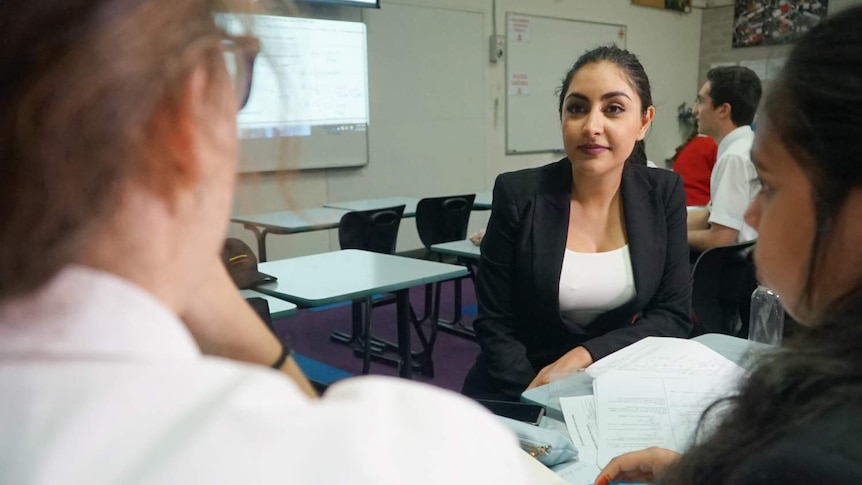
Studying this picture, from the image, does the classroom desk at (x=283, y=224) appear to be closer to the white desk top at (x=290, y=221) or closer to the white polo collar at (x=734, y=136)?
the white desk top at (x=290, y=221)

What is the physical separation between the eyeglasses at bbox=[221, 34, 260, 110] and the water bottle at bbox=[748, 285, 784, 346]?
160cm

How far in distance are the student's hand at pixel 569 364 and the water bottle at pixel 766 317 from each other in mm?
473

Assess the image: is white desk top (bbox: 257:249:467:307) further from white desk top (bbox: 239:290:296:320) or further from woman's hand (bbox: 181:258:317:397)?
woman's hand (bbox: 181:258:317:397)

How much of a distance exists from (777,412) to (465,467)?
1.59ft

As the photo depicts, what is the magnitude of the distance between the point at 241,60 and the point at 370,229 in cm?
334

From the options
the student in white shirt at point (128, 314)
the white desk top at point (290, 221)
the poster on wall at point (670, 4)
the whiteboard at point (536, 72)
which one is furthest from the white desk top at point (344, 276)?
the poster on wall at point (670, 4)

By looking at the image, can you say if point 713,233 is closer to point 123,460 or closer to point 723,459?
→ point 723,459

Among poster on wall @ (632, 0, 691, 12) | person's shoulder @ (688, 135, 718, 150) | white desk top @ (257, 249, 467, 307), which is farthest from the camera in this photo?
poster on wall @ (632, 0, 691, 12)

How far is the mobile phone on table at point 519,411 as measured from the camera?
123 centimetres

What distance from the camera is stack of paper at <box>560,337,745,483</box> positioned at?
43.9 inches

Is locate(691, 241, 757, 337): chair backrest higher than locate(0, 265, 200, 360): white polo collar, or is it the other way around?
locate(0, 265, 200, 360): white polo collar

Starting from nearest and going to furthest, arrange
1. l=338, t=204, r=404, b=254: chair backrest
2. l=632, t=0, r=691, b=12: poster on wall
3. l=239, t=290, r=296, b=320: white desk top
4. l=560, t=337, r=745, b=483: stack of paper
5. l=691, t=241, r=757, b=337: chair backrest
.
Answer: l=560, t=337, r=745, b=483: stack of paper → l=239, t=290, r=296, b=320: white desk top → l=691, t=241, r=757, b=337: chair backrest → l=338, t=204, r=404, b=254: chair backrest → l=632, t=0, r=691, b=12: poster on wall

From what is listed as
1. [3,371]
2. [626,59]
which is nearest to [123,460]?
[3,371]

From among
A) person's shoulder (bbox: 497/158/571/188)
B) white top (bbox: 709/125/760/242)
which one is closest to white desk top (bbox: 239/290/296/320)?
person's shoulder (bbox: 497/158/571/188)
